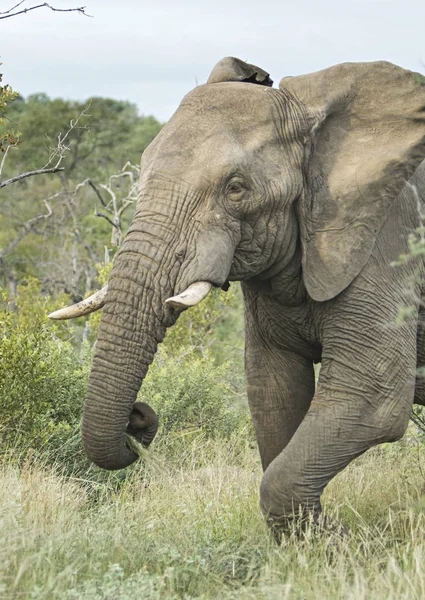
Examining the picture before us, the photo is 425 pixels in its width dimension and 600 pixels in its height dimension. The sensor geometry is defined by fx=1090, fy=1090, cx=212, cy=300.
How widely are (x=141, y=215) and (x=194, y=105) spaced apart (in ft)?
1.82

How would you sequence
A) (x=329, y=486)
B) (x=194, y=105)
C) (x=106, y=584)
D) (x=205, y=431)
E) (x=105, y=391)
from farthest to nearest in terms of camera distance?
(x=205, y=431), (x=329, y=486), (x=194, y=105), (x=105, y=391), (x=106, y=584)

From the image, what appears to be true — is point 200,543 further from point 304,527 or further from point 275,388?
point 275,388

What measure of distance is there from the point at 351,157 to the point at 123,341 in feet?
4.34

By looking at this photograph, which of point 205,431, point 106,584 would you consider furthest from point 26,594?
point 205,431

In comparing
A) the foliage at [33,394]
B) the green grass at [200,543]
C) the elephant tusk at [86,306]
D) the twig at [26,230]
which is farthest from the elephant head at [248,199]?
the twig at [26,230]

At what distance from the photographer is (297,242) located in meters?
4.75

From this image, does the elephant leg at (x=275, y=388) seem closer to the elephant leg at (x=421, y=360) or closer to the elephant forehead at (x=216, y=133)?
the elephant leg at (x=421, y=360)

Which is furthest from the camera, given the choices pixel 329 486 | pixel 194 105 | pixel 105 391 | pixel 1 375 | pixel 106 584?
pixel 1 375

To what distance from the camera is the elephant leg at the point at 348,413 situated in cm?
454

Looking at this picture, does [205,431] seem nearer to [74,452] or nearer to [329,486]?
[74,452]

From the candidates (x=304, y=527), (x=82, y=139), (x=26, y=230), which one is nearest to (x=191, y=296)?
(x=304, y=527)

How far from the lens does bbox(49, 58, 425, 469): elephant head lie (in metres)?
4.20

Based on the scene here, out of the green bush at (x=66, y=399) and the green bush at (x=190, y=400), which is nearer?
the green bush at (x=66, y=399)

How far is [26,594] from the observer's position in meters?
3.69
